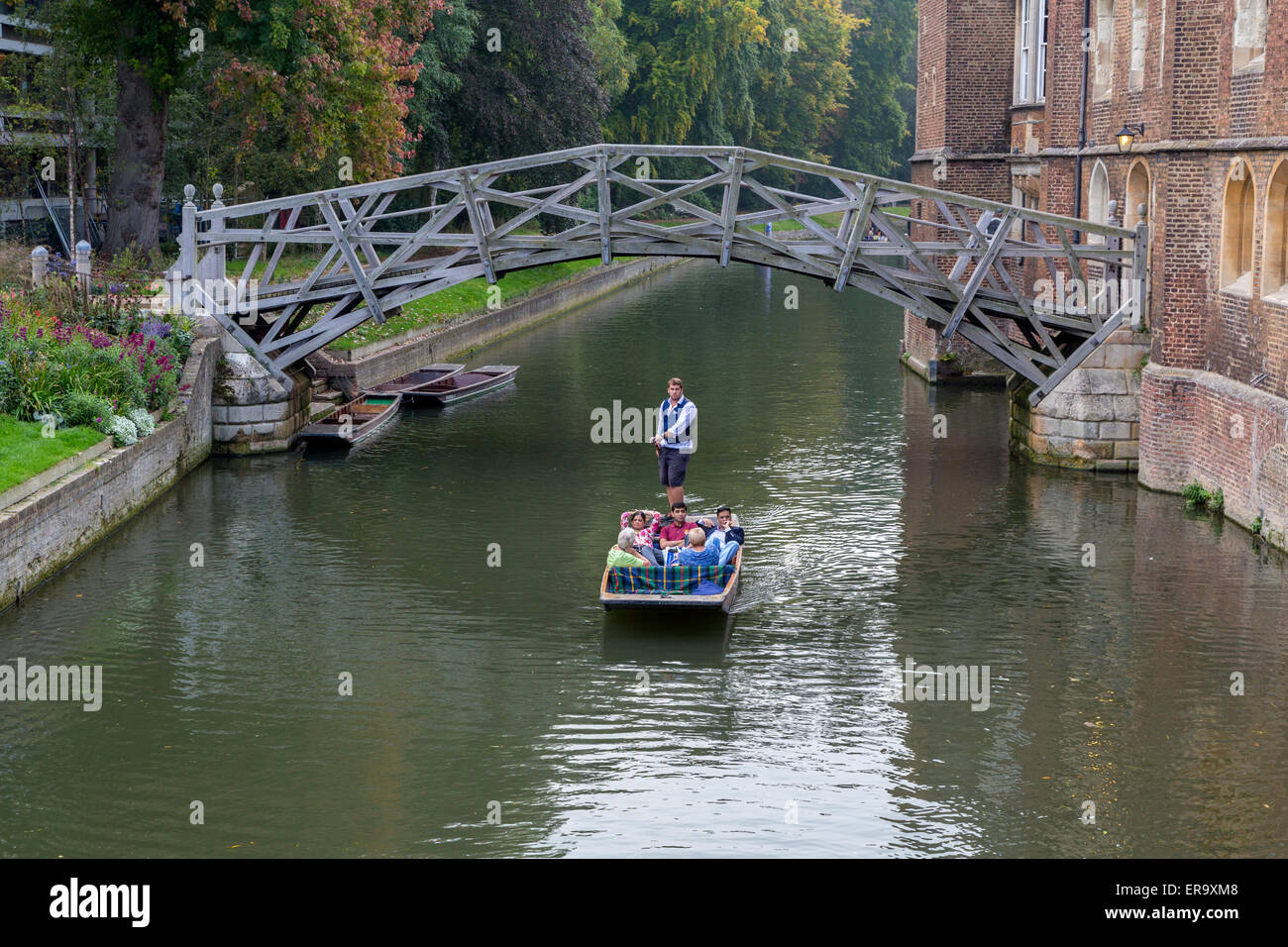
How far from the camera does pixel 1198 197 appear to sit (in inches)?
763

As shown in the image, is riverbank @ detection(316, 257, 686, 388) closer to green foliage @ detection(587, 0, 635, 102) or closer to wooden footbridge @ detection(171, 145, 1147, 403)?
wooden footbridge @ detection(171, 145, 1147, 403)

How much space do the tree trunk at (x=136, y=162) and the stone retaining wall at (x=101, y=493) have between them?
30.4 ft

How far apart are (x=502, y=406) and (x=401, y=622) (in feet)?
43.4

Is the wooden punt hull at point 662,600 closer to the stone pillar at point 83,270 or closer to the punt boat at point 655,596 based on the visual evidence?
the punt boat at point 655,596

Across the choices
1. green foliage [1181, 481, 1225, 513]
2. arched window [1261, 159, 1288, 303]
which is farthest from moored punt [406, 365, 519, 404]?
arched window [1261, 159, 1288, 303]

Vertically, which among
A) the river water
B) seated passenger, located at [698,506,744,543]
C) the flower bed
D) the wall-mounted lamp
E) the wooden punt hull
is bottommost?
the river water

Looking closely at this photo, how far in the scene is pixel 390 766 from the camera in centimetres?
1115

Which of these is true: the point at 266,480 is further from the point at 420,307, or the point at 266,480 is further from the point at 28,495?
the point at 420,307

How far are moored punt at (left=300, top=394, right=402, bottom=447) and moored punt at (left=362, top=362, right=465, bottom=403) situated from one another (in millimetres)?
332

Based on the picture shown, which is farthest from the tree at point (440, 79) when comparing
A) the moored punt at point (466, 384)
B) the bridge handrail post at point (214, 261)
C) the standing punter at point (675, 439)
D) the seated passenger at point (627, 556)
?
the seated passenger at point (627, 556)

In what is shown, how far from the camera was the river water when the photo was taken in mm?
10227

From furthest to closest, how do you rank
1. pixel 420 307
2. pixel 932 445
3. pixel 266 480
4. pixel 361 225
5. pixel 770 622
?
pixel 420 307 → pixel 932 445 → pixel 361 225 → pixel 266 480 → pixel 770 622

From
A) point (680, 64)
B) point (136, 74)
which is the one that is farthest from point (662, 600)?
point (680, 64)
